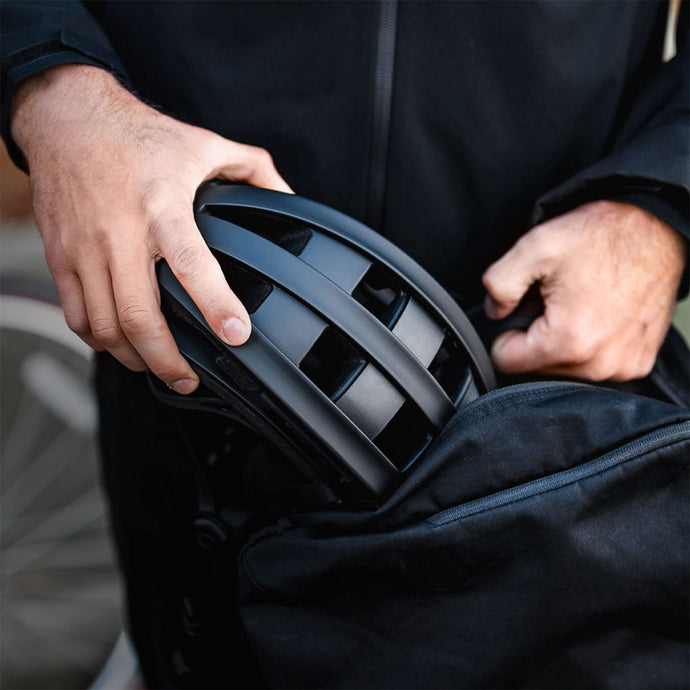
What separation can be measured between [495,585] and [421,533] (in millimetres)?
99

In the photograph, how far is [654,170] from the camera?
100cm

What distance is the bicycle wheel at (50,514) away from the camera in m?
1.71

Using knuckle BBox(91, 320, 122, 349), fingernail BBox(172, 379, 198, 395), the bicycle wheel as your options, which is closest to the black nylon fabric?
fingernail BBox(172, 379, 198, 395)

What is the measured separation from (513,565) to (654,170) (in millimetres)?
602

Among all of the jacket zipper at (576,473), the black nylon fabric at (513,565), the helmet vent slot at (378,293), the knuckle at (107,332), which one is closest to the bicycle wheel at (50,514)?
the knuckle at (107,332)

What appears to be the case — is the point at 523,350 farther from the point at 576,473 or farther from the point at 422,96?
the point at 422,96

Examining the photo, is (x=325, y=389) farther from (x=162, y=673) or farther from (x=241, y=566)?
(x=162, y=673)

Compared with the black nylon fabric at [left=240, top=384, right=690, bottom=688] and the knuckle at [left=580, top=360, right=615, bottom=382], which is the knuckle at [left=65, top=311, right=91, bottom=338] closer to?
the black nylon fabric at [left=240, top=384, right=690, bottom=688]

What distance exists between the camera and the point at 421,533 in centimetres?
75

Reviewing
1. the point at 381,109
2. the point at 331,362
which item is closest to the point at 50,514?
the point at 331,362

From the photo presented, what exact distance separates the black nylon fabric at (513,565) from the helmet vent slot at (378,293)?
7.1 inches

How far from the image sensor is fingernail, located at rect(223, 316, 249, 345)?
77 centimetres

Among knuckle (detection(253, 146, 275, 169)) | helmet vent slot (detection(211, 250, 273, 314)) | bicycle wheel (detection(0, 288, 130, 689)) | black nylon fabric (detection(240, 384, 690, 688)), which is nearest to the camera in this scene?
black nylon fabric (detection(240, 384, 690, 688))

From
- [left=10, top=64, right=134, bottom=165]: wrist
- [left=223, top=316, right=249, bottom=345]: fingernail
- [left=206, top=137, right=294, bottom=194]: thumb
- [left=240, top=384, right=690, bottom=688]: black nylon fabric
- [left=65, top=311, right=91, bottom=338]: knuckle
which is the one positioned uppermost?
[left=10, top=64, right=134, bottom=165]: wrist
